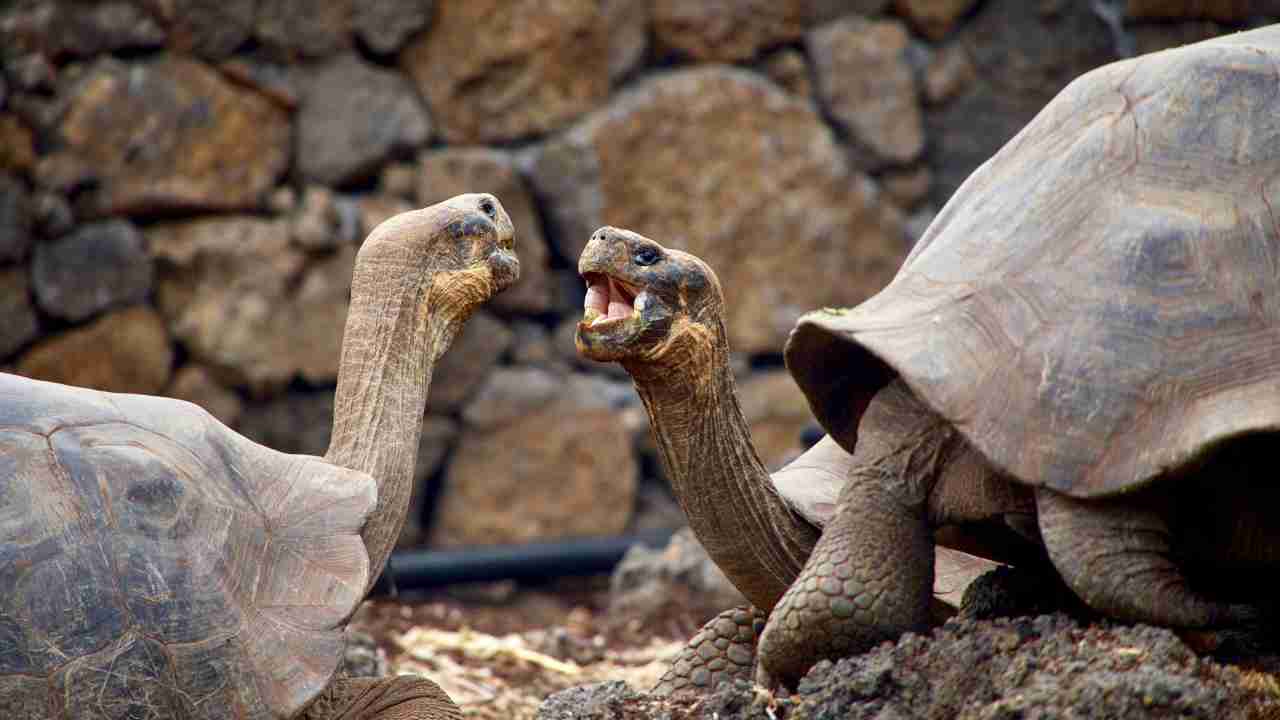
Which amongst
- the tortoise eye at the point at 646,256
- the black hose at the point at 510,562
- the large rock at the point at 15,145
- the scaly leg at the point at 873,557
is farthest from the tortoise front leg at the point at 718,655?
the large rock at the point at 15,145

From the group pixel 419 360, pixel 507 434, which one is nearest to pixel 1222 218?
pixel 419 360

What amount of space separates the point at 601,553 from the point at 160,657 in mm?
2925

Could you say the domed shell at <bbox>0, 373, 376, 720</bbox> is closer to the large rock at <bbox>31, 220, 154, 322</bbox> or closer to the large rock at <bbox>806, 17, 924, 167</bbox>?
the large rock at <bbox>31, 220, 154, 322</bbox>

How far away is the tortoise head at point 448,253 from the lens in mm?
2812

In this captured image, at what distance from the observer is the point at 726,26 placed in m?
5.52

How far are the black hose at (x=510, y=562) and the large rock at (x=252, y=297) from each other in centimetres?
77

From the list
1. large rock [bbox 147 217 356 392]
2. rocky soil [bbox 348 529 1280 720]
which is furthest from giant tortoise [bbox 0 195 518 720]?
large rock [bbox 147 217 356 392]

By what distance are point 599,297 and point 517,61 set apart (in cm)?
301

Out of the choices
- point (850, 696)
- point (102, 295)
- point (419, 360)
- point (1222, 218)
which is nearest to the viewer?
point (850, 696)

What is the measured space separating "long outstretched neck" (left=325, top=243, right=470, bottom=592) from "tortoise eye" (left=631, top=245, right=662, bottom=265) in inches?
19.8

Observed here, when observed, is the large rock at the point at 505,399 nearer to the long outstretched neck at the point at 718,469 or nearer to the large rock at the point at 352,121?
the large rock at the point at 352,121

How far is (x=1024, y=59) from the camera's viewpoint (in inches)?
226

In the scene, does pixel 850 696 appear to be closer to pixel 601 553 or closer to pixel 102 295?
pixel 601 553

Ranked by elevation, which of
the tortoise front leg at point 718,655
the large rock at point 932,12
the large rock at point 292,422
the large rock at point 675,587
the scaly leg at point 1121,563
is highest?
the large rock at point 932,12
